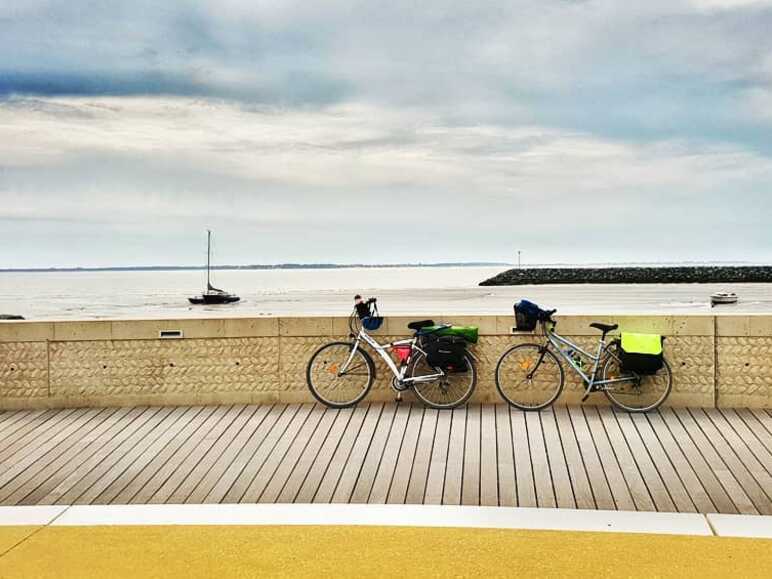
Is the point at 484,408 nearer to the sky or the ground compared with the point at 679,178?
nearer to the ground

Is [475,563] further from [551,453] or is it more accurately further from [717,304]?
[717,304]

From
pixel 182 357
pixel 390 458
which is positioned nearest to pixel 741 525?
pixel 390 458

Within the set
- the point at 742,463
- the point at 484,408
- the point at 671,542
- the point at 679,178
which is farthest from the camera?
the point at 679,178

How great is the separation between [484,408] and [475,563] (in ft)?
10.9

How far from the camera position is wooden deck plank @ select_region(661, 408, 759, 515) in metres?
4.27

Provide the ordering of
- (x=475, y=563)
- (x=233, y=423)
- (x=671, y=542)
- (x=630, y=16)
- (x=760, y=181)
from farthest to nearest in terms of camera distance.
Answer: (x=760, y=181) < (x=630, y=16) < (x=233, y=423) < (x=671, y=542) < (x=475, y=563)

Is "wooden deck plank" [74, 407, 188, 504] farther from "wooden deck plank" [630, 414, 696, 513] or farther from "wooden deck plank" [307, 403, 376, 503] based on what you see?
"wooden deck plank" [630, 414, 696, 513]

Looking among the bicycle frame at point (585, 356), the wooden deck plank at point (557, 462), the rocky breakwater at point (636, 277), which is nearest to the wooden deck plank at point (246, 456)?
the wooden deck plank at point (557, 462)

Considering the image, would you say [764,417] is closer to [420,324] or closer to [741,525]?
[741,525]

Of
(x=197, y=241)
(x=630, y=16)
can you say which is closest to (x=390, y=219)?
(x=197, y=241)

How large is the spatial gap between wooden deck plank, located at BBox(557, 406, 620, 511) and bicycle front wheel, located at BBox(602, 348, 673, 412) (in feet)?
1.59

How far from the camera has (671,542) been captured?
143 inches

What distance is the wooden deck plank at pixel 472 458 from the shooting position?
4438 millimetres

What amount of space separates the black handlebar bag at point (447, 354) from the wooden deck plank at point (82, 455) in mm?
2494
